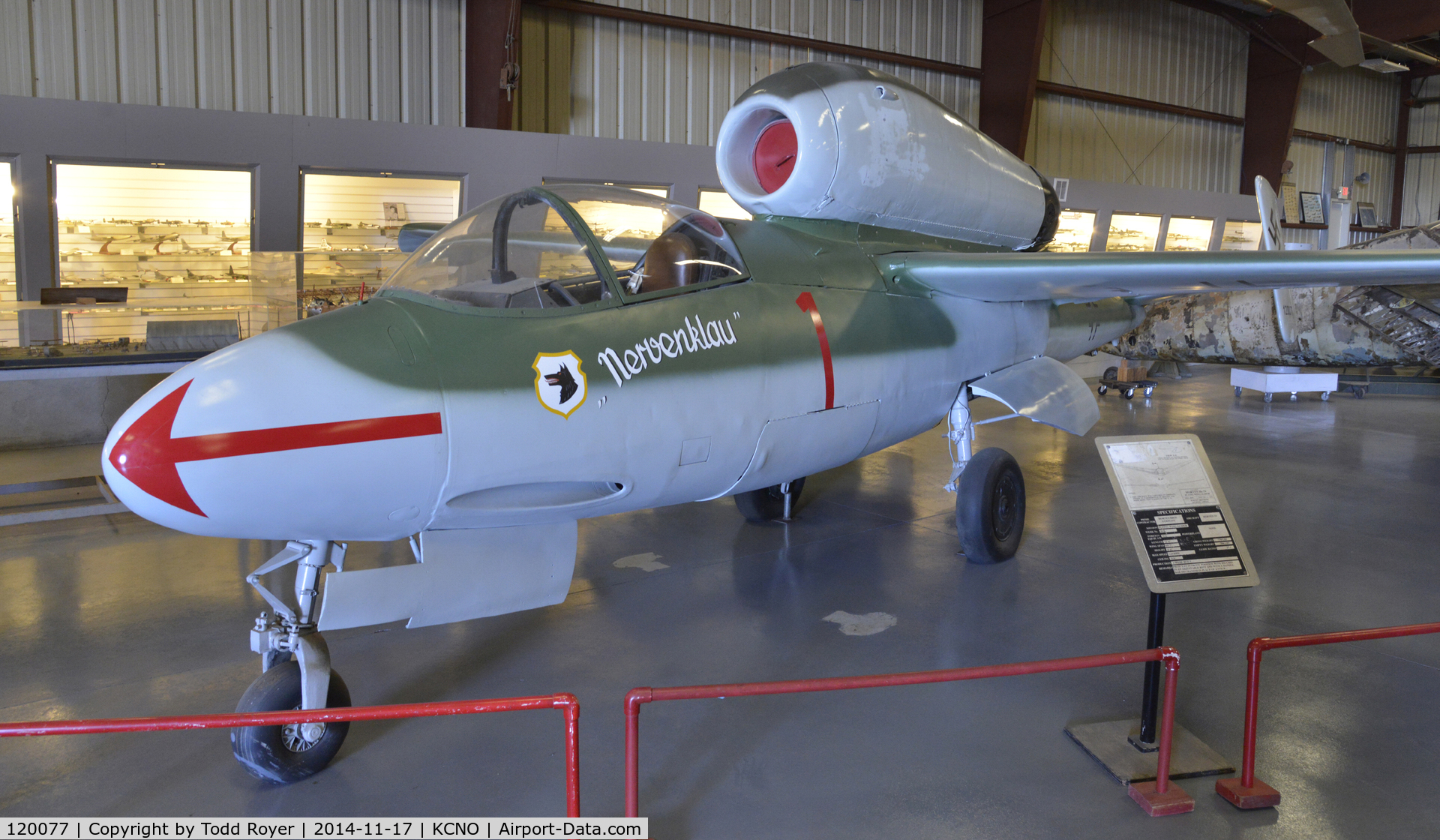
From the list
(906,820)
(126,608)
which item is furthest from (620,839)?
(126,608)

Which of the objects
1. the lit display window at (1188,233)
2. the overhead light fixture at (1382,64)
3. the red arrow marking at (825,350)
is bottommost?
the red arrow marking at (825,350)

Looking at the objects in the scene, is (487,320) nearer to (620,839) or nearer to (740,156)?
A: (620,839)

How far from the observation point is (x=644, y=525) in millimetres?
6676

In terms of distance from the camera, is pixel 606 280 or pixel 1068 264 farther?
pixel 1068 264

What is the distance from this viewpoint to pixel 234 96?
10531 mm

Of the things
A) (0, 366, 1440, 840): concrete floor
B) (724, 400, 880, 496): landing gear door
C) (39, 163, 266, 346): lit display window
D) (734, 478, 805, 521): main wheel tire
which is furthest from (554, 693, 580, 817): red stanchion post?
Result: (39, 163, 266, 346): lit display window

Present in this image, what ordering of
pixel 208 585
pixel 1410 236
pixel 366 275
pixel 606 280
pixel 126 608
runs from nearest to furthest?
pixel 606 280
pixel 126 608
pixel 208 585
pixel 1410 236
pixel 366 275

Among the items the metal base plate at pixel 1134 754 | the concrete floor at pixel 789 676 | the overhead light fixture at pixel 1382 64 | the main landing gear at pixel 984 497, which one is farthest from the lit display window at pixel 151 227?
the overhead light fixture at pixel 1382 64

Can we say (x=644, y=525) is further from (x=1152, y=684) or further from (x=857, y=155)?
(x=1152, y=684)

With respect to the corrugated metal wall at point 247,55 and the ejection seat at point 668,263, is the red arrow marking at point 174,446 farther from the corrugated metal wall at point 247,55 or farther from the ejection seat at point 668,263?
the corrugated metal wall at point 247,55

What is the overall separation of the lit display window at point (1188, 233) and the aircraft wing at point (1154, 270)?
16.1 m

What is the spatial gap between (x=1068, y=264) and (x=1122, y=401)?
31.6ft

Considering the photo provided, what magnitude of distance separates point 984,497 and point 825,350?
5.88ft

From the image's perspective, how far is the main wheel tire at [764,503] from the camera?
21.8ft
